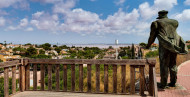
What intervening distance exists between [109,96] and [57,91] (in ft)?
4.42

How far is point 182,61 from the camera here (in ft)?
45.2

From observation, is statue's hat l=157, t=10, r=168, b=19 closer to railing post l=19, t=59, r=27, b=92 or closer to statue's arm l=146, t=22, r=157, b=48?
statue's arm l=146, t=22, r=157, b=48

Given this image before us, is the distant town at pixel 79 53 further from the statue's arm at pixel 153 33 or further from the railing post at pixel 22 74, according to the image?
A: the railing post at pixel 22 74

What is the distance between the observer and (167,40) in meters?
4.21

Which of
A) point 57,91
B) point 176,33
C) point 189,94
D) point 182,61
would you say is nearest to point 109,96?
point 57,91

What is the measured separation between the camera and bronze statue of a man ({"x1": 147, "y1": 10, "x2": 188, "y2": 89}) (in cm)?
424

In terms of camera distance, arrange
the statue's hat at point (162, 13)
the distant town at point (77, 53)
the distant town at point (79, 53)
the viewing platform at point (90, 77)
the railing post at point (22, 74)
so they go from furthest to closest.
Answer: the distant town at point (77, 53) < the distant town at point (79, 53) < the statue's hat at point (162, 13) < the railing post at point (22, 74) < the viewing platform at point (90, 77)

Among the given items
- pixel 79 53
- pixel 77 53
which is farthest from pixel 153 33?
pixel 77 53

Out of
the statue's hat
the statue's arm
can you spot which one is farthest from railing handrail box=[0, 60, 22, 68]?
the statue's hat

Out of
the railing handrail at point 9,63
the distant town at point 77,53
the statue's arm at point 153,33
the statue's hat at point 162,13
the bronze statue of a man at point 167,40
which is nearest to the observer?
the railing handrail at point 9,63

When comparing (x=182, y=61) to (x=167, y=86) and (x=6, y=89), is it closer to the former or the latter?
(x=167, y=86)

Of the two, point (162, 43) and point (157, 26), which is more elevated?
point (157, 26)

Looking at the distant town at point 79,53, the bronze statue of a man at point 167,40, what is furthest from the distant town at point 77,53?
the bronze statue of a man at point 167,40

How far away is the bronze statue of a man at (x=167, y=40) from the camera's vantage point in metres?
4.24
